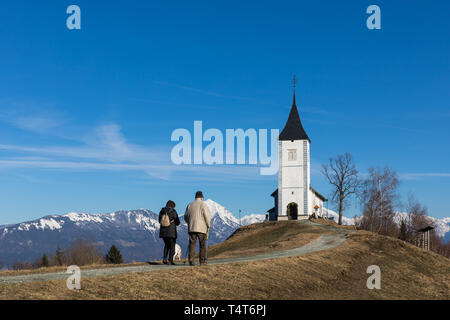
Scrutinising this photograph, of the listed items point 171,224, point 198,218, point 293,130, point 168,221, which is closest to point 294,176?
point 293,130

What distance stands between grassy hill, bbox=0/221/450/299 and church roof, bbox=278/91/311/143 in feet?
158

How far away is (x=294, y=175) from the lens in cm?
8012

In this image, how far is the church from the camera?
78688mm

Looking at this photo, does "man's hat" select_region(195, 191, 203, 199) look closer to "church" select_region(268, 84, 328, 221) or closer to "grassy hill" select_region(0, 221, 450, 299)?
"grassy hill" select_region(0, 221, 450, 299)

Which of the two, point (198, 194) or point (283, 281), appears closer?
point (283, 281)

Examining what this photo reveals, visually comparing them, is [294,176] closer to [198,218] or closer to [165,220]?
[165,220]

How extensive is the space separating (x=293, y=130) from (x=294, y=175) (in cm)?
760

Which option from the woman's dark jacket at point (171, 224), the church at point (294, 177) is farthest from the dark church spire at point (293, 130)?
the woman's dark jacket at point (171, 224)

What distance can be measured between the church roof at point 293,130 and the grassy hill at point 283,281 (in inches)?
1901

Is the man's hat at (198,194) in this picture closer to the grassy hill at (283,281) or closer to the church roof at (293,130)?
the grassy hill at (283,281)

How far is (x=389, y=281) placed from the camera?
955 inches

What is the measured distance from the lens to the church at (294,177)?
3098 inches
